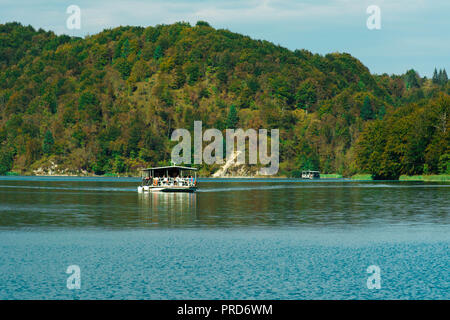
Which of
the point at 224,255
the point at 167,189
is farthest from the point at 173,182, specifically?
the point at 224,255

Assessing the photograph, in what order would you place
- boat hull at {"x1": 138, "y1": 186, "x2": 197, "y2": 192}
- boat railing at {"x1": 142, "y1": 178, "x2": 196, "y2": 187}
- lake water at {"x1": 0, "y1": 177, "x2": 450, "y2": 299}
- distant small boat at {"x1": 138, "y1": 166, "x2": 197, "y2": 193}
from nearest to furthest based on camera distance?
lake water at {"x1": 0, "y1": 177, "x2": 450, "y2": 299}, boat hull at {"x1": 138, "y1": 186, "x2": 197, "y2": 192}, distant small boat at {"x1": 138, "y1": 166, "x2": 197, "y2": 193}, boat railing at {"x1": 142, "y1": 178, "x2": 196, "y2": 187}

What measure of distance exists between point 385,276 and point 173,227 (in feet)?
81.4

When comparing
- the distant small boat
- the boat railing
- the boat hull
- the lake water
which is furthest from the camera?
the boat railing

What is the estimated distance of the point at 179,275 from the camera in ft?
96.6

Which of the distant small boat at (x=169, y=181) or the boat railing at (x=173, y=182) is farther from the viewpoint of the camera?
the boat railing at (x=173, y=182)

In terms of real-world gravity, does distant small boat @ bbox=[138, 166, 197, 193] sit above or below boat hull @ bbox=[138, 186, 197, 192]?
above

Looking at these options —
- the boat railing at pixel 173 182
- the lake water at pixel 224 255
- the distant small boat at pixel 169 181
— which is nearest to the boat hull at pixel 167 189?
the distant small boat at pixel 169 181

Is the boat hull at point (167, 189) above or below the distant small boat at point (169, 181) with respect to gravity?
below

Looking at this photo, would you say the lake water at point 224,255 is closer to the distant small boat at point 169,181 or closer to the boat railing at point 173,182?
the distant small boat at point 169,181

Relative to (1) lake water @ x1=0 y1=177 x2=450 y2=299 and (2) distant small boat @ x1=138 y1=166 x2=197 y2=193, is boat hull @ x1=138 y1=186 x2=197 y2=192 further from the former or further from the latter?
(1) lake water @ x1=0 y1=177 x2=450 y2=299

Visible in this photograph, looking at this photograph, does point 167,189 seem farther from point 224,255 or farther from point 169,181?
point 224,255

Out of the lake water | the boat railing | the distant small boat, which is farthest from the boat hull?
the lake water

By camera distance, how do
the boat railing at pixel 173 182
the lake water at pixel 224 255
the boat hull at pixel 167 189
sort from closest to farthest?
the lake water at pixel 224 255, the boat hull at pixel 167 189, the boat railing at pixel 173 182
